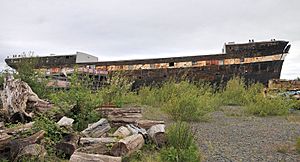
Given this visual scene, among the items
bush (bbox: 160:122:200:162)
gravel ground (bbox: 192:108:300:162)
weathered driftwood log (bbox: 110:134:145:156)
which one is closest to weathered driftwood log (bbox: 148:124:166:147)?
bush (bbox: 160:122:200:162)

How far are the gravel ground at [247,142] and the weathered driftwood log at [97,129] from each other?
1.91m

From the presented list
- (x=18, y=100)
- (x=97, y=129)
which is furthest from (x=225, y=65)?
(x=97, y=129)

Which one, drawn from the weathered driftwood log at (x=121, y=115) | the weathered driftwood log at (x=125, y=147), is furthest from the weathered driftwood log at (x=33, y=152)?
the weathered driftwood log at (x=121, y=115)

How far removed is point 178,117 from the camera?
9531mm

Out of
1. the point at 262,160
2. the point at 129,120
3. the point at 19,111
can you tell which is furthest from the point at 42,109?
the point at 262,160

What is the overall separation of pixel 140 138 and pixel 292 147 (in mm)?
2924

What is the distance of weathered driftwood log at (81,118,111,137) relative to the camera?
5523mm

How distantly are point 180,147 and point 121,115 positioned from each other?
224 cm

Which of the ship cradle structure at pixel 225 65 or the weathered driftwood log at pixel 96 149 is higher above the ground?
the ship cradle structure at pixel 225 65

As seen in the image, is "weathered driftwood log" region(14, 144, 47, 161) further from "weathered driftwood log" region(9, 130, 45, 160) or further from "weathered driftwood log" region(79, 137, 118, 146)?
"weathered driftwood log" region(79, 137, 118, 146)

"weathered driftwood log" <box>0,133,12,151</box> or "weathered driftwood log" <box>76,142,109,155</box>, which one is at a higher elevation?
"weathered driftwood log" <box>0,133,12,151</box>

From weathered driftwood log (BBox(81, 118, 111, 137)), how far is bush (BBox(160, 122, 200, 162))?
1.27 m

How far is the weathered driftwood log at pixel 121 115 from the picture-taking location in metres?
6.53

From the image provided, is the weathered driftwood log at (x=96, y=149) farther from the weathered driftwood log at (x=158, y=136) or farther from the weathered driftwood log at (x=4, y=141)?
the weathered driftwood log at (x=158, y=136)
